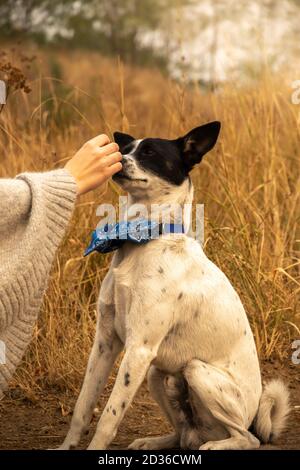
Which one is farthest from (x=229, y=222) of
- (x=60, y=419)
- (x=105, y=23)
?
(x=105, y=23)

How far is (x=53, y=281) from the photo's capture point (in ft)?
17.4

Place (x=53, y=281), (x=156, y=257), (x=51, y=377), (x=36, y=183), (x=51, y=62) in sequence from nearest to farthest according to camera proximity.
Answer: (x=36, y=183) < (x=156, y=257) < (x=51, y=377) < (x=53, y=281) < (x=51, y=62)

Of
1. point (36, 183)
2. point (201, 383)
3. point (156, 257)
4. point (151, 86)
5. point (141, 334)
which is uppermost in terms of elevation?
point (36, 183)

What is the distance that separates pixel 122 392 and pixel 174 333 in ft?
1.11

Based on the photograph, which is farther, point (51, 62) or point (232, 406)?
point (51, 62)

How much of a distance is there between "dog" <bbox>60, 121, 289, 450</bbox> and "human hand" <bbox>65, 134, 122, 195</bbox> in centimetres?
18

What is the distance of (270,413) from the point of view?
13.0ft

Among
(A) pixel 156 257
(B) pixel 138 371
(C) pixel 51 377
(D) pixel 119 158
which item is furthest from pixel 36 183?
(C) pixel 51 377

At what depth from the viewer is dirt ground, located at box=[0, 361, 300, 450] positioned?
4188 millimetres

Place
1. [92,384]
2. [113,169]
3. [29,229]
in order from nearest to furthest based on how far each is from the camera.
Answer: [29,229]
[113,169]
[92,384]

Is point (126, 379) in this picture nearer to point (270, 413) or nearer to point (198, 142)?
point (270, 413)

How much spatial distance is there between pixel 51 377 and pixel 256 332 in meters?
1.18

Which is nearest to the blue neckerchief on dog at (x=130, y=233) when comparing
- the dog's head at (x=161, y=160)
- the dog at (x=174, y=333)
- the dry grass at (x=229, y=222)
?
the dog at (x=174, y=333)

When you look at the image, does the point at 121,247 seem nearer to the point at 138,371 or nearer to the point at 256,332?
the point at 138,371
